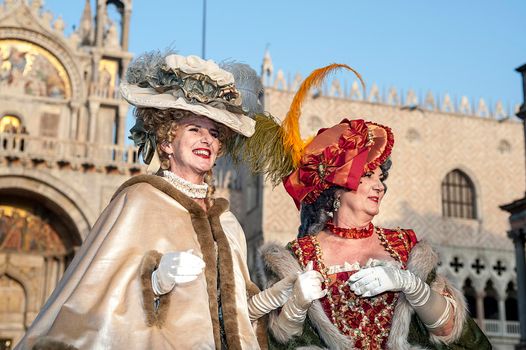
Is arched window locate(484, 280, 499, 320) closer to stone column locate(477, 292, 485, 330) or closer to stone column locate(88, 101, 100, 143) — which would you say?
stone column locate(477, 292, 485, 330)

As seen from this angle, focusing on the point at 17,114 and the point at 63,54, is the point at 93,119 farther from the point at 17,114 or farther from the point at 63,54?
the point at 63,54

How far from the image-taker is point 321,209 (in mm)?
3355

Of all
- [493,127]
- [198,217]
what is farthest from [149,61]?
[493,127]

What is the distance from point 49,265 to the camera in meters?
15.1

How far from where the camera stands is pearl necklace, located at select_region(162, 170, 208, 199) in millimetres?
2826

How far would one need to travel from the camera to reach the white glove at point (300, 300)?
2.81 metres

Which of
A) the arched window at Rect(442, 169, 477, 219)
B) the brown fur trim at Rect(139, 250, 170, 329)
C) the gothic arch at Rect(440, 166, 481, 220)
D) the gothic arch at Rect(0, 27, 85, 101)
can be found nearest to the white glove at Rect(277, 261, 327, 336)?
the brown fur trim at Rect(139, 250, 170, 329)

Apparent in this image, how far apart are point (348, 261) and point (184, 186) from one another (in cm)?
85

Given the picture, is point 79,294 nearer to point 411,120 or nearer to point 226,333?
point 226,333

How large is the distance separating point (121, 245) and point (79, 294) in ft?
0.76

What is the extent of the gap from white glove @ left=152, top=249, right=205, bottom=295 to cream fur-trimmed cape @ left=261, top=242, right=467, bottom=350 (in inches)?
28.3

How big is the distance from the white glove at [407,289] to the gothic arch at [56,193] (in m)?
11.7

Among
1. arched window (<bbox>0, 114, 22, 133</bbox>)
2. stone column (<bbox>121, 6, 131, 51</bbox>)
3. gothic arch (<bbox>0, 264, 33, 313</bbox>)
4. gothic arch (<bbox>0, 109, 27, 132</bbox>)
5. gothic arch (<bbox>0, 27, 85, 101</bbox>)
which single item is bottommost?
gothic arch (<bbox>0, 264, 33, 313</bbox>)

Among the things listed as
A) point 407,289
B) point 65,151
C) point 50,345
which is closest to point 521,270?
point 65,151
